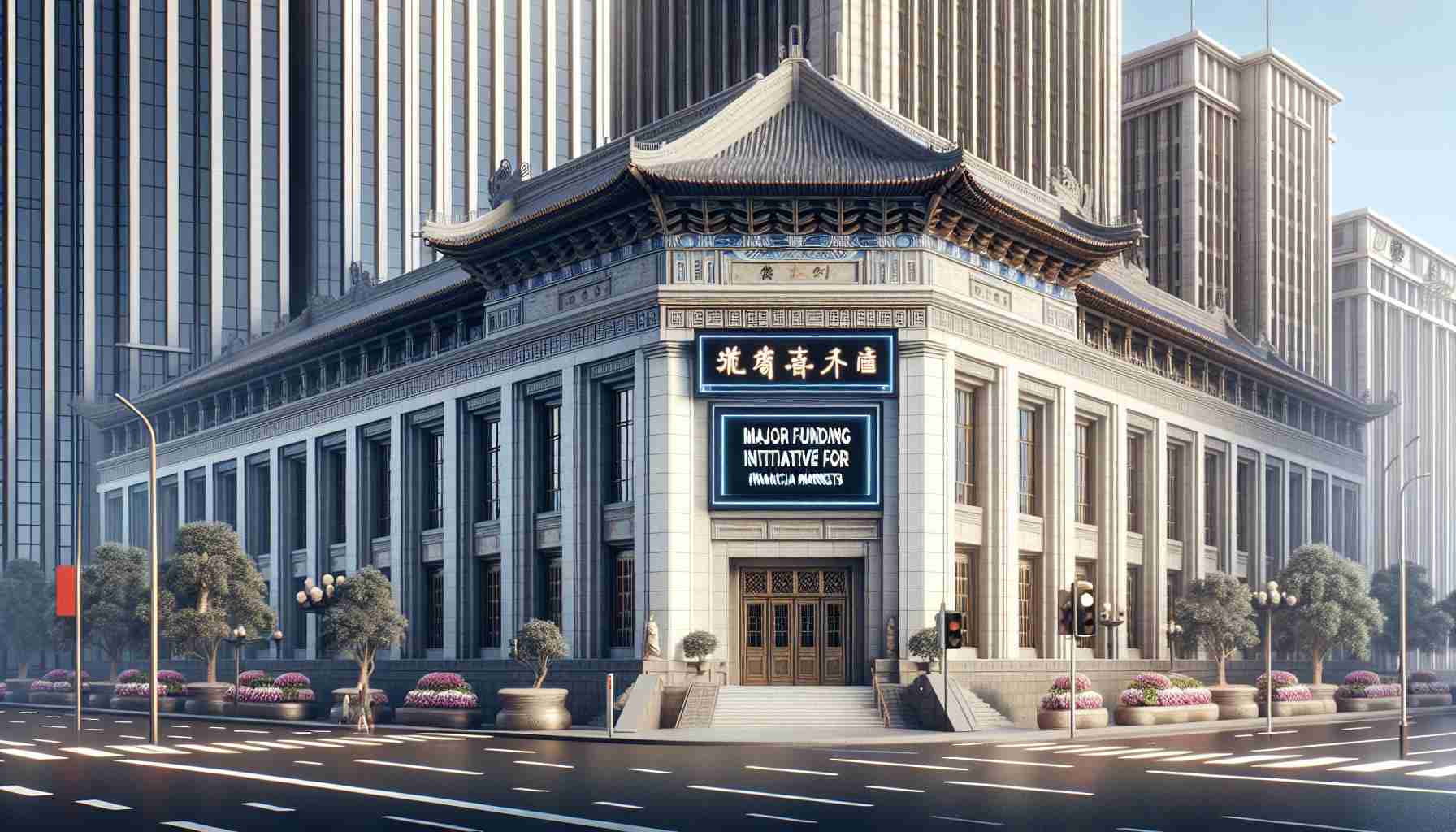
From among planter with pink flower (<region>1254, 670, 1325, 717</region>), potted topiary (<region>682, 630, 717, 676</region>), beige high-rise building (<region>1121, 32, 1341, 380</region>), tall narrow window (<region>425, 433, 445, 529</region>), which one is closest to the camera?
potted topiary (<region>682, 630, 717, 676</region>)

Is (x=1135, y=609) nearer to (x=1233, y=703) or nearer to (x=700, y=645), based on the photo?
(x=1233, y=703)

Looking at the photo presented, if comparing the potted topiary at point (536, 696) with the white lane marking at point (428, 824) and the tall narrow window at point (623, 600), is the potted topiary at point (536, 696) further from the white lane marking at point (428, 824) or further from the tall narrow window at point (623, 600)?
the white lane marking at point (428, 824)

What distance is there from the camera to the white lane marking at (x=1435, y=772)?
28.1 metres

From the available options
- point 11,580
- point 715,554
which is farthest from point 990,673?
point 11,580

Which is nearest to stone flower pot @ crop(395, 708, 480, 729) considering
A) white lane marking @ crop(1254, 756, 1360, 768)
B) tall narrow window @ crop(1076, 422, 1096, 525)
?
white lane marking @ crop(1254, 756, 1360, 768)

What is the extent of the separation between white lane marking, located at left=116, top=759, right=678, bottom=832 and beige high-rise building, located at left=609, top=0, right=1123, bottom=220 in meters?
59.4

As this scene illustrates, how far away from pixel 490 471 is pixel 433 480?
4.37 metres

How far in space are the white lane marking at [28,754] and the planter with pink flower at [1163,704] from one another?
29.1 meters

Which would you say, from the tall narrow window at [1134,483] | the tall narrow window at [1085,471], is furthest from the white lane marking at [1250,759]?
the tall narrow window at [1134,483]

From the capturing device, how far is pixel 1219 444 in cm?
6794

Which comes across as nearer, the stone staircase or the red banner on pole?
the stone staircase

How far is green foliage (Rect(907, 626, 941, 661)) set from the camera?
44.4m

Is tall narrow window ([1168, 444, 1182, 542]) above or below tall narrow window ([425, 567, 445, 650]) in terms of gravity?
above

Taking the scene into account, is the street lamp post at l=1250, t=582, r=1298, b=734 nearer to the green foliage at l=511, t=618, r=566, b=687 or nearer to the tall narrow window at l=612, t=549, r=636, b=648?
the tall narrow window at l=612, t=549, r=636, b=648
